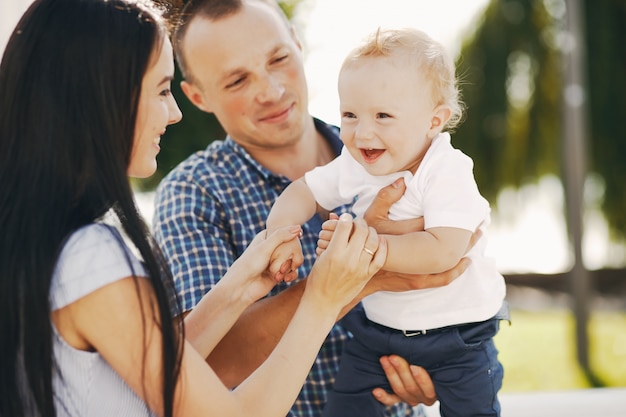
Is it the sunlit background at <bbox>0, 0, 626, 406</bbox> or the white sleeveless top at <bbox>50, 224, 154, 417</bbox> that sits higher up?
the white sleeveless top at <bbox>50, 224, 154, 417</bbox>

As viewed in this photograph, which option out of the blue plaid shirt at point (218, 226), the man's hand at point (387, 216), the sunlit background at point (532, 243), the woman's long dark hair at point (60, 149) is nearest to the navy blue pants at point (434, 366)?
the blue plaid shirt at point (218, 226)

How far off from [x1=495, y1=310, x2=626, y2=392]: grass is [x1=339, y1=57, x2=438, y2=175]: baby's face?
3717mm

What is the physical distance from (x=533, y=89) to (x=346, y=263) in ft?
23.7

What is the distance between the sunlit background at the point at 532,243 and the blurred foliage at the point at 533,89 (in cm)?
8

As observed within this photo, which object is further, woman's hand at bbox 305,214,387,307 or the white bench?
the white bench

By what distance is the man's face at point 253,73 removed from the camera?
2.45 meters

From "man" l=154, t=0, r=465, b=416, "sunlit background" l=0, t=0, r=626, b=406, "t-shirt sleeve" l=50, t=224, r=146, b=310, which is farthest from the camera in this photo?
"sunlit background" l=0, t=0, r=626, b=406

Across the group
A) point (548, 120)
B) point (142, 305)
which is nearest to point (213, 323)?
point (142, 305)

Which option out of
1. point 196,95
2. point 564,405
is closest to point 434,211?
point 196,95

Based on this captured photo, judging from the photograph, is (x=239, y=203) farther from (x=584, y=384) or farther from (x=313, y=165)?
(x=584, y=384)

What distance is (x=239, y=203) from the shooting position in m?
2.32

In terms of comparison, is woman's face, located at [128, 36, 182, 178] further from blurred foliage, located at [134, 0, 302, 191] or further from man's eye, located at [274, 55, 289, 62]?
blurred foliage, located at [134, 0, 302, 191]

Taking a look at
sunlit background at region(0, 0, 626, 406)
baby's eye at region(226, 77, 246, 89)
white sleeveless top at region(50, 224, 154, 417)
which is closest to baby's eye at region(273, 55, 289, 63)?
baby's eye at region(226, 77, 246, 89)

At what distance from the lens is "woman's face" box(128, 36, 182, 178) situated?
5.24 ft
